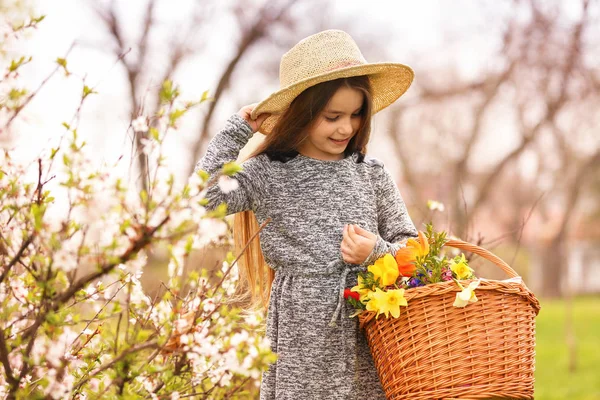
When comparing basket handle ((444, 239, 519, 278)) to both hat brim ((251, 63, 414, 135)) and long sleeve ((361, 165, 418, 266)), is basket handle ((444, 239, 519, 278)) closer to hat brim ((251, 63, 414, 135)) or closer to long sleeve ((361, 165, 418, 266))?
long sleeve ((361, 165, 418, 266))

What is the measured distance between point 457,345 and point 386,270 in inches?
11.7

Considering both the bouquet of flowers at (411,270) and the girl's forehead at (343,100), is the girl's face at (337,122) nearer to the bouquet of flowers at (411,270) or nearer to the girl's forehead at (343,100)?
the girl's forehead at (343,100)

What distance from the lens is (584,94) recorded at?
8641 millimetres

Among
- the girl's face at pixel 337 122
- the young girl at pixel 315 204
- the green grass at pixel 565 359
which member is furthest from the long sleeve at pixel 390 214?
the green grass at pixel 565 359

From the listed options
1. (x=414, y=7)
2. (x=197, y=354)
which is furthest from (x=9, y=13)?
(x=414, y=7)

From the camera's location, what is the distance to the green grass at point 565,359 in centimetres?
695

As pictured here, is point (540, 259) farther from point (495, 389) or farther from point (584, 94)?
point (495, 389)

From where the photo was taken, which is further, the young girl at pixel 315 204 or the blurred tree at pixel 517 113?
the blurred tree at pixel 517 113

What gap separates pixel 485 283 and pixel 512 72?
23.9 ft

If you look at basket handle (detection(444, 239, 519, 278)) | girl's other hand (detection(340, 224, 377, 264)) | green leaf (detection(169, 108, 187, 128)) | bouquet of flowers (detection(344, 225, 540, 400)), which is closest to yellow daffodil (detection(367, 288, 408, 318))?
bouquet of flowers (detection(344, 225, 540, 400))

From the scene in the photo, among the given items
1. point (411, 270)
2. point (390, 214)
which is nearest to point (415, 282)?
point (411, 270)

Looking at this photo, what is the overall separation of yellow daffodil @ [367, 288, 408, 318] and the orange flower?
15 cm

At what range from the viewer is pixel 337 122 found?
2.40 metres

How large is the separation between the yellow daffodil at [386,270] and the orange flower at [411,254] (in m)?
0.03
